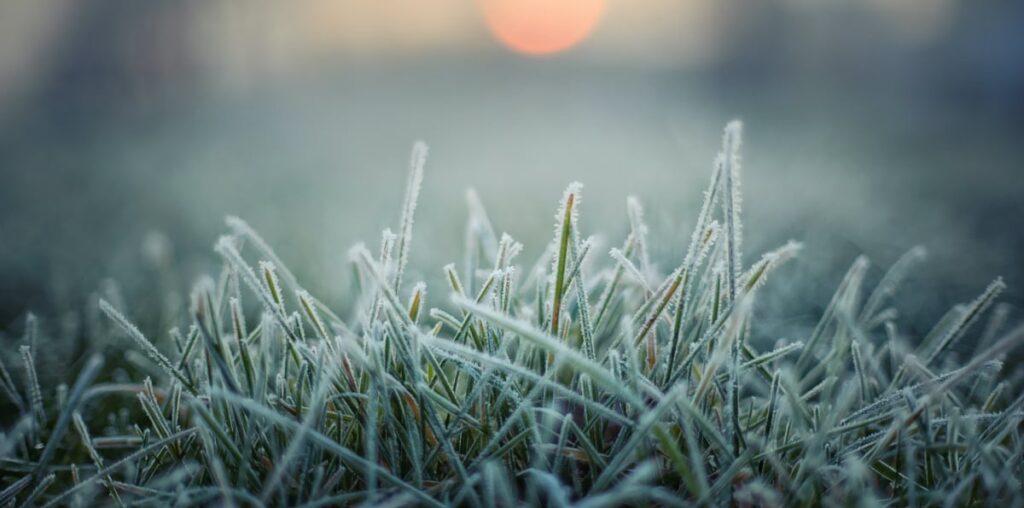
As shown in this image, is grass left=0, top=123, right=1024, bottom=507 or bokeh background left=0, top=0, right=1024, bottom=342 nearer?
grass left=0, top=123, right=1024, bottom=507

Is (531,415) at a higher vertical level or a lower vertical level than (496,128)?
lower

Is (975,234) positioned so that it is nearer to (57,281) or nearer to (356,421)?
(356,421)

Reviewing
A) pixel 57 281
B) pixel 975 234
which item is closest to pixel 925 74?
pixel 975 234

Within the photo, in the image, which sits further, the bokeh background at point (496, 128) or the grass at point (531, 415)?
the bokeh background at point (496, 128)
